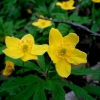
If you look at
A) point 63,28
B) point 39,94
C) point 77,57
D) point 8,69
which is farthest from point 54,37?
point 63,28

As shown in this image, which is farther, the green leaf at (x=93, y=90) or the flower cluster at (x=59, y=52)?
the green leaf at (x=93, y=90)

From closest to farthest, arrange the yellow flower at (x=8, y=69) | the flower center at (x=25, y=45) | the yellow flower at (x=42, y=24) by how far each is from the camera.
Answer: the flower center at (x=25, y=45), the yellow flower at (x=8, y=69), the yellow flower at (x=42, y=24)

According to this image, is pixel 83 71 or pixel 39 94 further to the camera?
pixel 83 71

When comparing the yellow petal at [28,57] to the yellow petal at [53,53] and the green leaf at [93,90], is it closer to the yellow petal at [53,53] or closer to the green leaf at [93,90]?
the yellow petal at [53,53]

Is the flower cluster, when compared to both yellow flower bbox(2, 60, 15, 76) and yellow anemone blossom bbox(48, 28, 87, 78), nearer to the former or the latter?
yellow anemone blossom bbox(48, 28, 87, 78)

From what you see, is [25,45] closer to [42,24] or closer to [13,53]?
[13,53]

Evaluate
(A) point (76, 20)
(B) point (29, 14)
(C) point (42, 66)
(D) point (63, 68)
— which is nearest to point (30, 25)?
(A) point (76, 20)

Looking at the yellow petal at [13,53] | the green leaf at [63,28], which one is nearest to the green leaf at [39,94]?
the yellow petal at [13,53]

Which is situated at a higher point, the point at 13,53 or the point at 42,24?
the point at 13,53

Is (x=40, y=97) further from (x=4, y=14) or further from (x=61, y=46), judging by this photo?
(x=4, y=14)
